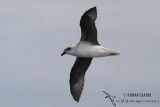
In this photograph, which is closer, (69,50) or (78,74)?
(69,50)

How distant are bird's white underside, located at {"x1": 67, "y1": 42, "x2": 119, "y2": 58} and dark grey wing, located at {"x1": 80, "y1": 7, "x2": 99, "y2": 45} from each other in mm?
451

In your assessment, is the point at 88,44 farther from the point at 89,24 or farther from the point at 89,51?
the point at 89,24

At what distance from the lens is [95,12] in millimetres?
27000

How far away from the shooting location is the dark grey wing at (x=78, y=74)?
2997cm

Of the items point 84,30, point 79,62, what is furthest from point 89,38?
point 79,62

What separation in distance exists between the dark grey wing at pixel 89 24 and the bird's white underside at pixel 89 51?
451 mm

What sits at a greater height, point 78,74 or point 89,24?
point 89,24

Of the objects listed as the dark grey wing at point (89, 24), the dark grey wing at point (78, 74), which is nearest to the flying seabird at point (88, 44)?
the dark grey wing at point (89, 24)

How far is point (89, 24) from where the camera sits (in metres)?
27.1

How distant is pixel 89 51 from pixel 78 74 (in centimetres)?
315

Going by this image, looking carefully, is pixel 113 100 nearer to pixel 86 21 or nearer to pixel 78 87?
pixel 78 87

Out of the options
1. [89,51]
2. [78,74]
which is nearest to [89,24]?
[89,51]

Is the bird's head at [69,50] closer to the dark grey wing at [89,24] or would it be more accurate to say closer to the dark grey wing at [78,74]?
the dark grey wing at [89,24]

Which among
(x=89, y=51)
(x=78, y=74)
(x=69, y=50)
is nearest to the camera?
(x=89, y=51)
